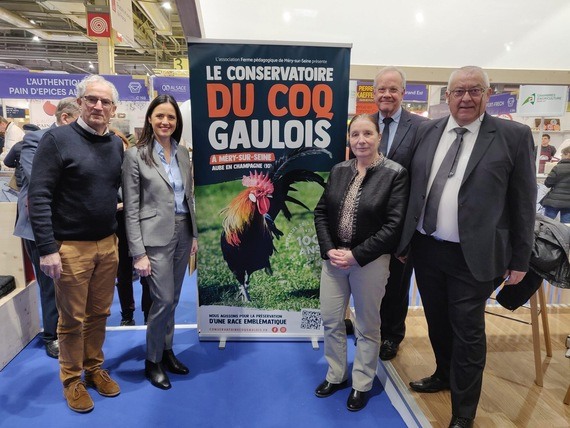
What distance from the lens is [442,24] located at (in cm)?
308

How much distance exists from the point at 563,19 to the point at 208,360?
3535 mm

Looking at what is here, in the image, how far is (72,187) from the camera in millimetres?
1999

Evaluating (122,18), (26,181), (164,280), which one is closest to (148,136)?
(164,280)

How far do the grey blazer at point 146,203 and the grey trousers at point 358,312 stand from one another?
0.92m

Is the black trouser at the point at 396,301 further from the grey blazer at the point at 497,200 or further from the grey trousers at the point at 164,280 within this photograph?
the grey trousers at the point at 164,280

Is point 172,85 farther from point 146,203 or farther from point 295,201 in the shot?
point 146,203

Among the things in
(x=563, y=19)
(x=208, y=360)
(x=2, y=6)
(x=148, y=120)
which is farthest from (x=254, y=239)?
(x=2, y=6)

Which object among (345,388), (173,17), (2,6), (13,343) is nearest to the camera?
(345,388)

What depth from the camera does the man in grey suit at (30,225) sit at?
8.25 ft

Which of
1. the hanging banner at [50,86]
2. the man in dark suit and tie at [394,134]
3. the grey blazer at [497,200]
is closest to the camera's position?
the grey blazer at [497,200]

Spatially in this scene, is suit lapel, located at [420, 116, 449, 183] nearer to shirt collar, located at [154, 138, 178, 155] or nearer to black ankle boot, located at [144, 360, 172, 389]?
shirt collar, located at [154, 138, 178, 155]

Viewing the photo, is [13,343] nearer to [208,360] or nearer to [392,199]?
[208,360]

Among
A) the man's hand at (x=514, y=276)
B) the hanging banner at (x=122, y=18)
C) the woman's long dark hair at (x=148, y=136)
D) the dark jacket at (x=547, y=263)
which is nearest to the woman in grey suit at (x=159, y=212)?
the woman's long dark hair at (x=148, y=136)

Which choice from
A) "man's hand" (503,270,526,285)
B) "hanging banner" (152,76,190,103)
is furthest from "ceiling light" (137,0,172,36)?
"man's hand" (503,270,526,285)
